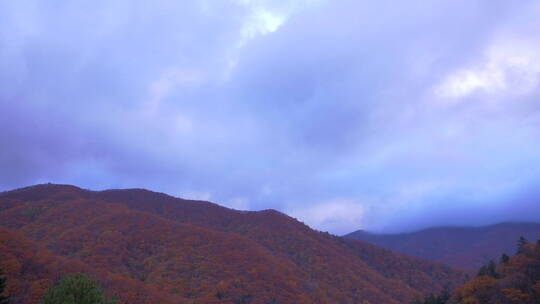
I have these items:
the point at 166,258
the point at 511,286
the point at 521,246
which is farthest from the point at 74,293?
the point at 521,246

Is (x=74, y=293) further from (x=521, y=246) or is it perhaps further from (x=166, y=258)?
(x=521, y=246)

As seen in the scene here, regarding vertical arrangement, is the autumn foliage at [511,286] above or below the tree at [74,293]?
below

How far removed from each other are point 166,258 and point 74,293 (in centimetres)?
9514

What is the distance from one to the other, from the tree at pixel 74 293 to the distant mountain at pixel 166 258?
42951 millimetres

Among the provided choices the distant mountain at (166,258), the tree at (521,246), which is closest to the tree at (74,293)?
the distant mountain at (166,258)

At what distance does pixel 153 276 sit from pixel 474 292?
9002cm

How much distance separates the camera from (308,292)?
139125 millimetres

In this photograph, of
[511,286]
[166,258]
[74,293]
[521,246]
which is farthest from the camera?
[166,258]

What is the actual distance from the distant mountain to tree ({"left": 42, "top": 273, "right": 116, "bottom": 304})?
141 feet

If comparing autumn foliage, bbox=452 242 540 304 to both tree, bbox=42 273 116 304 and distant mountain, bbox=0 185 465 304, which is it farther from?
distant mountain, bbox=0 185 465 304

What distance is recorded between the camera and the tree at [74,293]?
146ft

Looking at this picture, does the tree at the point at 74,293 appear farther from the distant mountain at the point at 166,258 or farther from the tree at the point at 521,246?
the tree at the point at 521,246

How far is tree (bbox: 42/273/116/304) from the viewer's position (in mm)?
44500

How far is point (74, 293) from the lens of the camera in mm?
46062
